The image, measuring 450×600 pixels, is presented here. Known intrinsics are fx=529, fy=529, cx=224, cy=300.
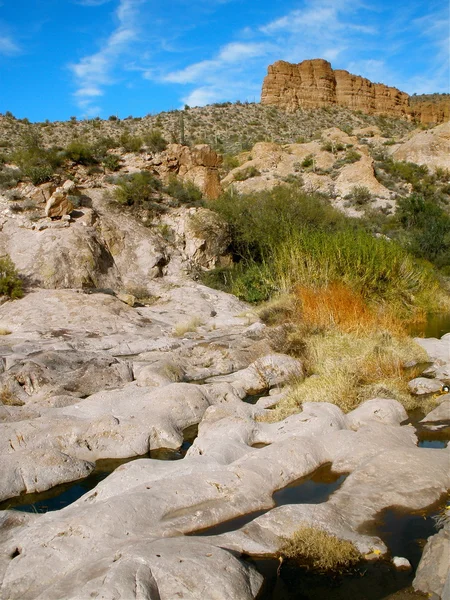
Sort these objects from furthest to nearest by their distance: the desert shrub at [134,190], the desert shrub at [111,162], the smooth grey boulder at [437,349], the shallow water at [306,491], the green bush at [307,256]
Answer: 1. the desert shrub at [111,162]
2. the desert shrub at [134,190]
3. the green bush at [307,256]
4. the smooth grey boulder at [437,349]
5. the shallow water at [306,491]

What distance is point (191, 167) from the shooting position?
26422mm

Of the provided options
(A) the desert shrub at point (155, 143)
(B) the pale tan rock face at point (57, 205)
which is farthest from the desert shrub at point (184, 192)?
(B) the pale tan rock face at point (57, 205)

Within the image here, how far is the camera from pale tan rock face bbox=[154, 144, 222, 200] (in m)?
25.8

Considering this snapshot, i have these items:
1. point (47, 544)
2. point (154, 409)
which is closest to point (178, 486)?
point (47, 544)

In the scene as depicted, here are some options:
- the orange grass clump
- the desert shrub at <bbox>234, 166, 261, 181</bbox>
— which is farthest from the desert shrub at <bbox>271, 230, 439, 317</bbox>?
the desert shrub at <bbox>234, 166, 261, 181</bbox>

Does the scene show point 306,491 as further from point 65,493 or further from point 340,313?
point 340,313

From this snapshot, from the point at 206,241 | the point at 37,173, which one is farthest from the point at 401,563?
the point at 37,173

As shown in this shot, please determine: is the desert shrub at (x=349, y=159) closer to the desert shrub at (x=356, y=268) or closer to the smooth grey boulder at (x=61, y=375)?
the desert shrub at (x=356, y=268)

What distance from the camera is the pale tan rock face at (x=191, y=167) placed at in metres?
25.8

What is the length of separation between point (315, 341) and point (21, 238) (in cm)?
1190

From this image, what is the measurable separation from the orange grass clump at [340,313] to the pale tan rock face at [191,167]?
44.1ft

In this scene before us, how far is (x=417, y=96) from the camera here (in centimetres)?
7856

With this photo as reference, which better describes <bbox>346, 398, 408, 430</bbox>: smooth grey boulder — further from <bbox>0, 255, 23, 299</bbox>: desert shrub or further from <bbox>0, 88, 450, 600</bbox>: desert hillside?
<bbox>0, 255, 23, 299</bbox>: desert shrub

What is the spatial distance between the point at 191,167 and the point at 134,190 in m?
4.86
